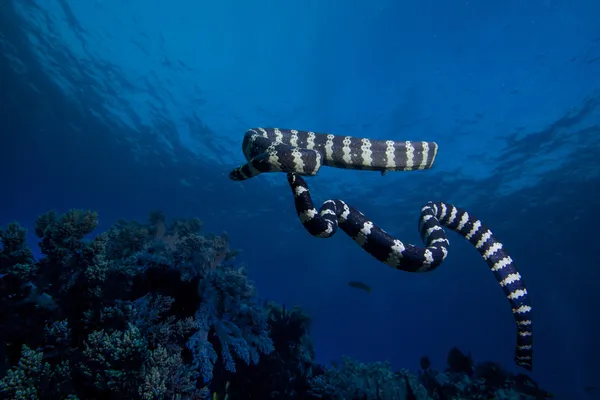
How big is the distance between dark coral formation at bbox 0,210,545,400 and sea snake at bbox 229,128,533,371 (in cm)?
240

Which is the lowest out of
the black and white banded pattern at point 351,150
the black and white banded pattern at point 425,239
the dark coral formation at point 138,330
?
the dark coral formation at point 138,330

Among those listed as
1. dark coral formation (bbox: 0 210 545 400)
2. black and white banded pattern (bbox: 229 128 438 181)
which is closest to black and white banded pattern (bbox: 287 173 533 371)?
black and white banded pattern (bbox: 229 128 438 181)

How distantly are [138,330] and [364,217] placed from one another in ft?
11.2

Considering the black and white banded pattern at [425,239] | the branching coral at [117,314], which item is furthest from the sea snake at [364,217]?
the branching coral at [117,314]

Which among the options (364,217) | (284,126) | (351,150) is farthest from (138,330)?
(284,126)

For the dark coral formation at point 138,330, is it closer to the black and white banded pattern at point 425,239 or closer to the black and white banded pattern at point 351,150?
the black and white banded pattern at point 351,150

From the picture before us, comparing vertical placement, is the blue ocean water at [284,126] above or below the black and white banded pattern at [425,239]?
above

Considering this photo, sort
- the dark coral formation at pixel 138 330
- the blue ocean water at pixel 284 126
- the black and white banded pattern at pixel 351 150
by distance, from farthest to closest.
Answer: the blue ocean water at pixel 284 126
the black and white banded pattern at pixel 351 150
the dark coral formation at pixel 138 330

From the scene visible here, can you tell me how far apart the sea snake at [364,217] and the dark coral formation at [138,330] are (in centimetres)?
240

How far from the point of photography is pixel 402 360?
114m

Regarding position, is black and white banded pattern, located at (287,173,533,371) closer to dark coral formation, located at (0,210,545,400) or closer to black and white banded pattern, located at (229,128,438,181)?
black and white banded pattern, located at (229,128,438,181)

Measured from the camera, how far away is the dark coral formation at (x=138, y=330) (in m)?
3.87

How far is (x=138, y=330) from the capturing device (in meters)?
4.12

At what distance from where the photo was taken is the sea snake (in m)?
4.07
